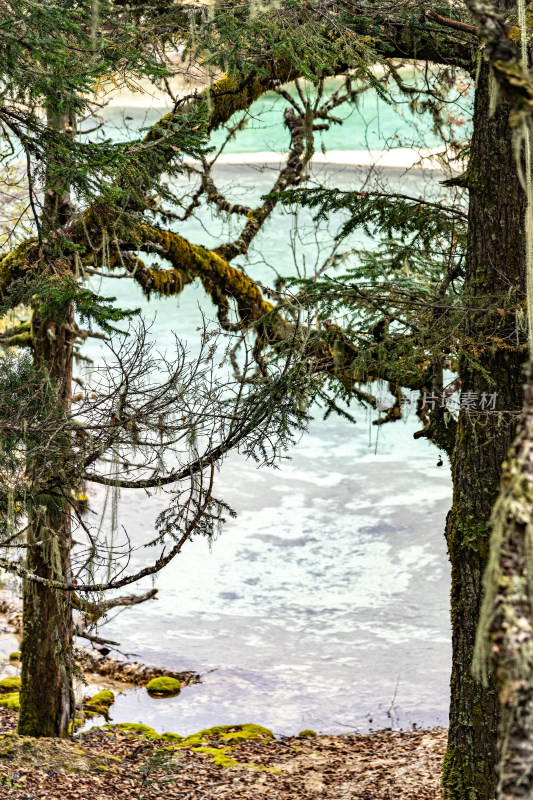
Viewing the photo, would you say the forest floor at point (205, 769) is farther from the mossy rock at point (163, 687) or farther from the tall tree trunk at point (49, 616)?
the mossy rock at point (163, 687)

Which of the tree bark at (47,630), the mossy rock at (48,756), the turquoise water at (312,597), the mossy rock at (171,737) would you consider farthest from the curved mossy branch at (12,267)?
the mossy rock at (171,737)

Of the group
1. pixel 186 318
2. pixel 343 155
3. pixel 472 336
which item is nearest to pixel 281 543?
pixel 186 318

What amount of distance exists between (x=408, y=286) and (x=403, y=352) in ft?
2.63

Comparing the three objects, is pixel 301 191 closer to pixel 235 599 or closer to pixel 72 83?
pixel 72 83

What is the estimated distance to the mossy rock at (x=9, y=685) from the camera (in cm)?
1159

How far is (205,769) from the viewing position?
8156mm

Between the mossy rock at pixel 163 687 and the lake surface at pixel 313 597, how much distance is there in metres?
0.20

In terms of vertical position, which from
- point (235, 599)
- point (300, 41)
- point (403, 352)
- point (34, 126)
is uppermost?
point (300, 41)

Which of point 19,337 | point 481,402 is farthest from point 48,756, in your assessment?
point 481,402

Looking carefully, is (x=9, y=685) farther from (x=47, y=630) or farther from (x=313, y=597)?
(x=313, y=597)

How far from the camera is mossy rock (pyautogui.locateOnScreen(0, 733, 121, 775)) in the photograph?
7.13m

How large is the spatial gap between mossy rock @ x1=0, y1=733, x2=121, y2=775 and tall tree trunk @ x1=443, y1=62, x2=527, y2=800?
11.0 feet

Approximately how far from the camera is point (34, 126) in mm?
5523

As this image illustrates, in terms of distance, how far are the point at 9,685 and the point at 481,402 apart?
29.0ft
